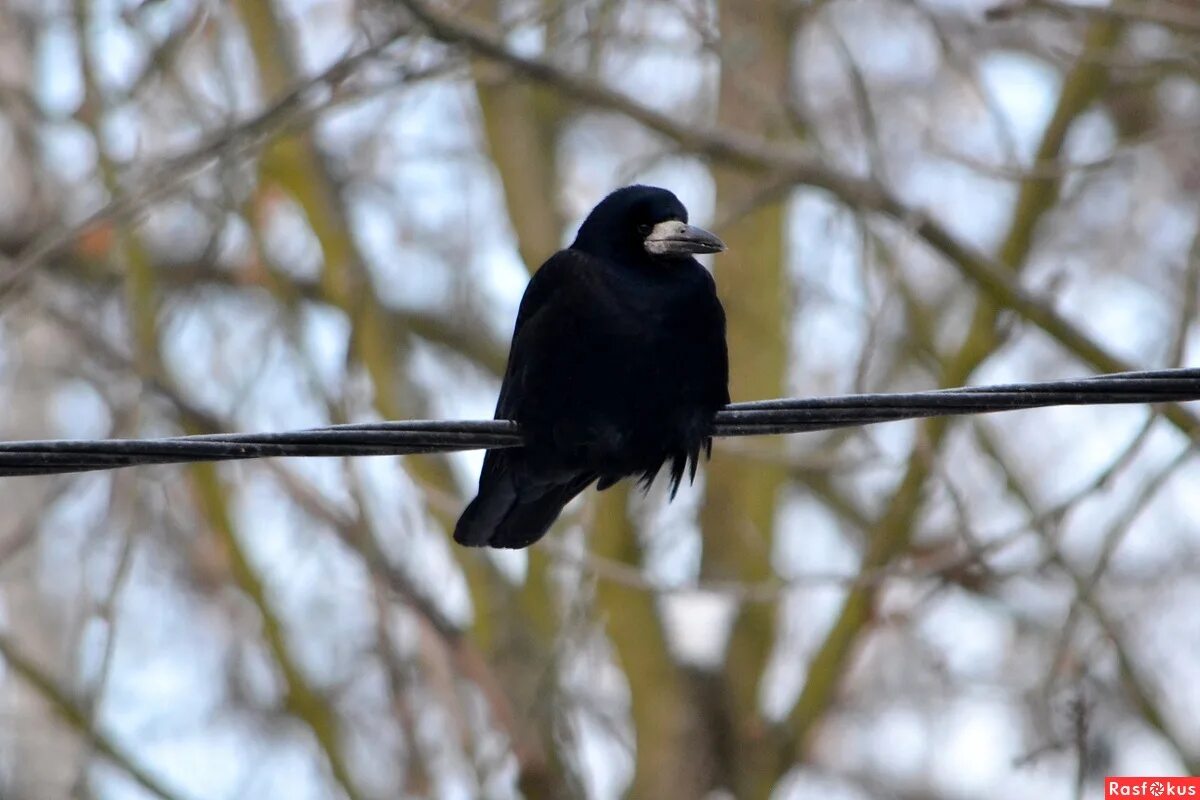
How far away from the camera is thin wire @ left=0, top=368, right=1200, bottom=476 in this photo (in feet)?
10.0

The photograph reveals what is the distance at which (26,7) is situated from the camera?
9.80m

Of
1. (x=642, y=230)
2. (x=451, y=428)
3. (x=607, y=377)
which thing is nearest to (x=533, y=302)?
(x=642, y=230)

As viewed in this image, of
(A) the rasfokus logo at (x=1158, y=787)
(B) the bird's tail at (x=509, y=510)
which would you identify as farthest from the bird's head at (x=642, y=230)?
(A) the rasfokus logo at (x=1158, y=787)

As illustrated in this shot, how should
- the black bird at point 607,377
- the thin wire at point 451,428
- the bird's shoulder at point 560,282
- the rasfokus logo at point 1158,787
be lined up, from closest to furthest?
the thin wire at point 451,428
the black bird at point 607,377
the bird's shoulder at point 560,282
the rasfokus logo at point 1158,787

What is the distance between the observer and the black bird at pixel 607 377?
3943 millimetres

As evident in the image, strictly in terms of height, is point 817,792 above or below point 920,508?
above

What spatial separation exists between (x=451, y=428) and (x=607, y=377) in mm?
767

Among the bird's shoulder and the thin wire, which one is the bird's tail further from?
the thin wire

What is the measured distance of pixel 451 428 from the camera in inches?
127

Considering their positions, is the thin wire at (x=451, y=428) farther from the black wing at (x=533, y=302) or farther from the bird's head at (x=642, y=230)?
the bird's head at (x=642, y=230)

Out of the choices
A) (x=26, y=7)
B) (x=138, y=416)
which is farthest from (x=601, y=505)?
(x=26, y=7)

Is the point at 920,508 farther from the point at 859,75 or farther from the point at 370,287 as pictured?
the point at 370,287

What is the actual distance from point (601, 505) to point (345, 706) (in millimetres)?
4030

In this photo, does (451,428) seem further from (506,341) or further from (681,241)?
(506,341)
